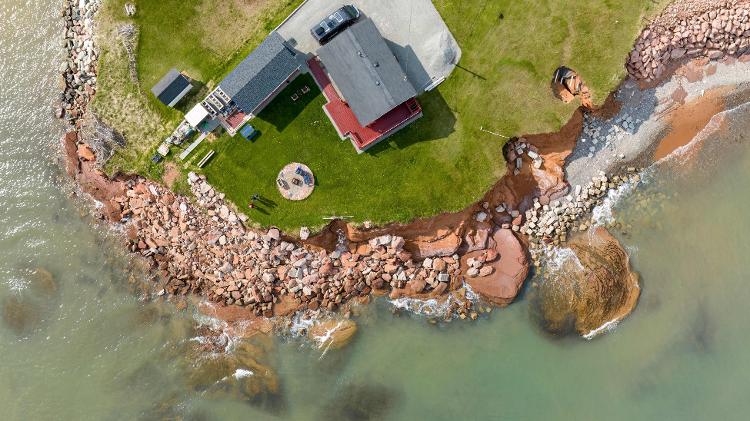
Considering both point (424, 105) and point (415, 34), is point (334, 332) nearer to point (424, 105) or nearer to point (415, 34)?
point (424, 105)

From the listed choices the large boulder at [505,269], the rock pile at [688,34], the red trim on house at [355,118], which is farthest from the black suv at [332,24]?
the rock pile at [688,34]

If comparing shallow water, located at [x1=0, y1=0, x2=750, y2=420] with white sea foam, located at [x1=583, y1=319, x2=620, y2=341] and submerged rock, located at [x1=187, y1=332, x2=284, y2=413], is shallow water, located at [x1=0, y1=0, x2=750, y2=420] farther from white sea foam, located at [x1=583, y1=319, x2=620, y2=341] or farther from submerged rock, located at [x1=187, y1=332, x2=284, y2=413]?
submerged rock, located at [x1=187, y1=332, x2=284, y2=413]

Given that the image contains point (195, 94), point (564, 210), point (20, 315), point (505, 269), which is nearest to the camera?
point (195, 94)

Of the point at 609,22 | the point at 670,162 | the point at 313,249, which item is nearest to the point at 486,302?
the point at 313,249

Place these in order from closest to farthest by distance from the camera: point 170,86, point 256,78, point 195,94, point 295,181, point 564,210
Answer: point 256,78 → point 170,86 → point 295,181 → point 195,94 → point 564,210

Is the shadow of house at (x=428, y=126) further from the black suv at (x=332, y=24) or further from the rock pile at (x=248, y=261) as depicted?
the black suv at (x=332, y=24)

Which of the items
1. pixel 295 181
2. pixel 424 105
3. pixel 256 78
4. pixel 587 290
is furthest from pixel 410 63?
pixel 587 290

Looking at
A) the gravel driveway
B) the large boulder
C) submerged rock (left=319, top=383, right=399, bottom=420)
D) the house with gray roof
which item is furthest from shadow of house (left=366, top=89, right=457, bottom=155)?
submerged rock (left=319, top=383, right=399, bottom=420)
